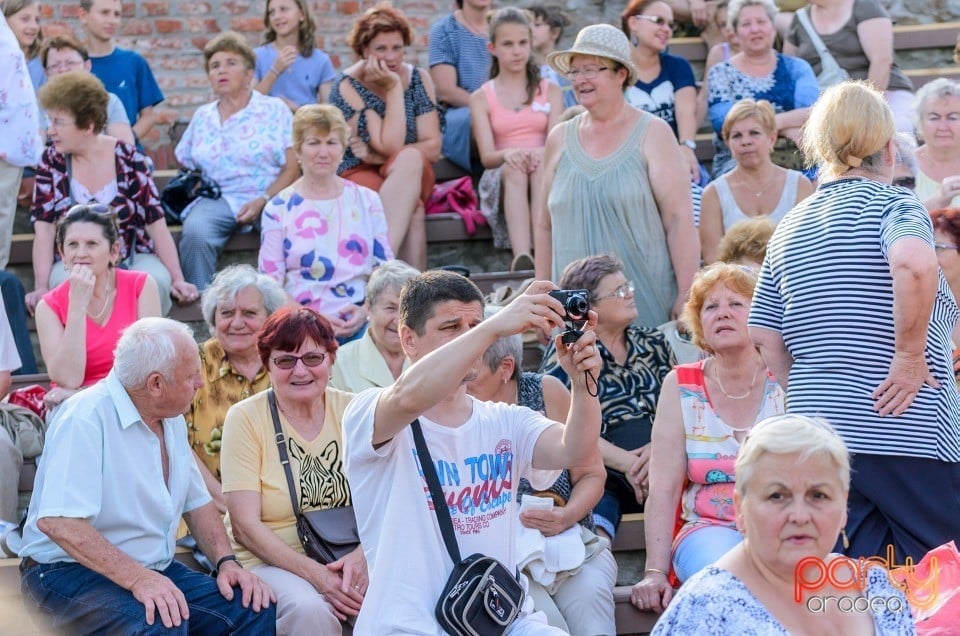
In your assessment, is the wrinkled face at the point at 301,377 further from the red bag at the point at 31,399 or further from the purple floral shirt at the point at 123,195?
the purple floral shirt at the point at 123,195

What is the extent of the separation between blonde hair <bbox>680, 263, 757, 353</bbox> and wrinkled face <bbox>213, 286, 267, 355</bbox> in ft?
4.82

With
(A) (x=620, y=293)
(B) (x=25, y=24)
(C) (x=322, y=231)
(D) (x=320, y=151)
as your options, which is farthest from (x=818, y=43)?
(B) (x=25, y=24)

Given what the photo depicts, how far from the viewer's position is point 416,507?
3.33m

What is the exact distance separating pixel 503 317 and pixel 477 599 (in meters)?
0.68

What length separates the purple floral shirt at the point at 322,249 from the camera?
6047 mm

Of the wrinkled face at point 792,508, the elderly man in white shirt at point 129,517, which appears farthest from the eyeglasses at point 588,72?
the wrinkled face at point 792,508

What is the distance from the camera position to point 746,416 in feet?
14.0

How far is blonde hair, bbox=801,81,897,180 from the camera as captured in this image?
3.53m

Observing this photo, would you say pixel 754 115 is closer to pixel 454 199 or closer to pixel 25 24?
pixel 454 199

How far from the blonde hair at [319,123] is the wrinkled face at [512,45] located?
48.0 inches

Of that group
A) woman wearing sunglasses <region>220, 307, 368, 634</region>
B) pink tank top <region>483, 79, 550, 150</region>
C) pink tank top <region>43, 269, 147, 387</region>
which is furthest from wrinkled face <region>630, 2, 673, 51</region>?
woman wearing sunglasses <region>220, 307, 368, 634</region>

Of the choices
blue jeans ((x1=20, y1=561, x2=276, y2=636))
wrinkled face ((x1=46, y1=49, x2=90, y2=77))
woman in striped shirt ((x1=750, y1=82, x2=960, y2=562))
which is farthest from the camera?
wrinkled face ((x1=46, y1=49, x2=90, y2=77))

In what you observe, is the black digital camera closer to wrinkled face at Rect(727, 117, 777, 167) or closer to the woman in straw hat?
the woman in straw hat

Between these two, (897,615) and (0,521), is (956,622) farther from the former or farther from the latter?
(0,521)
